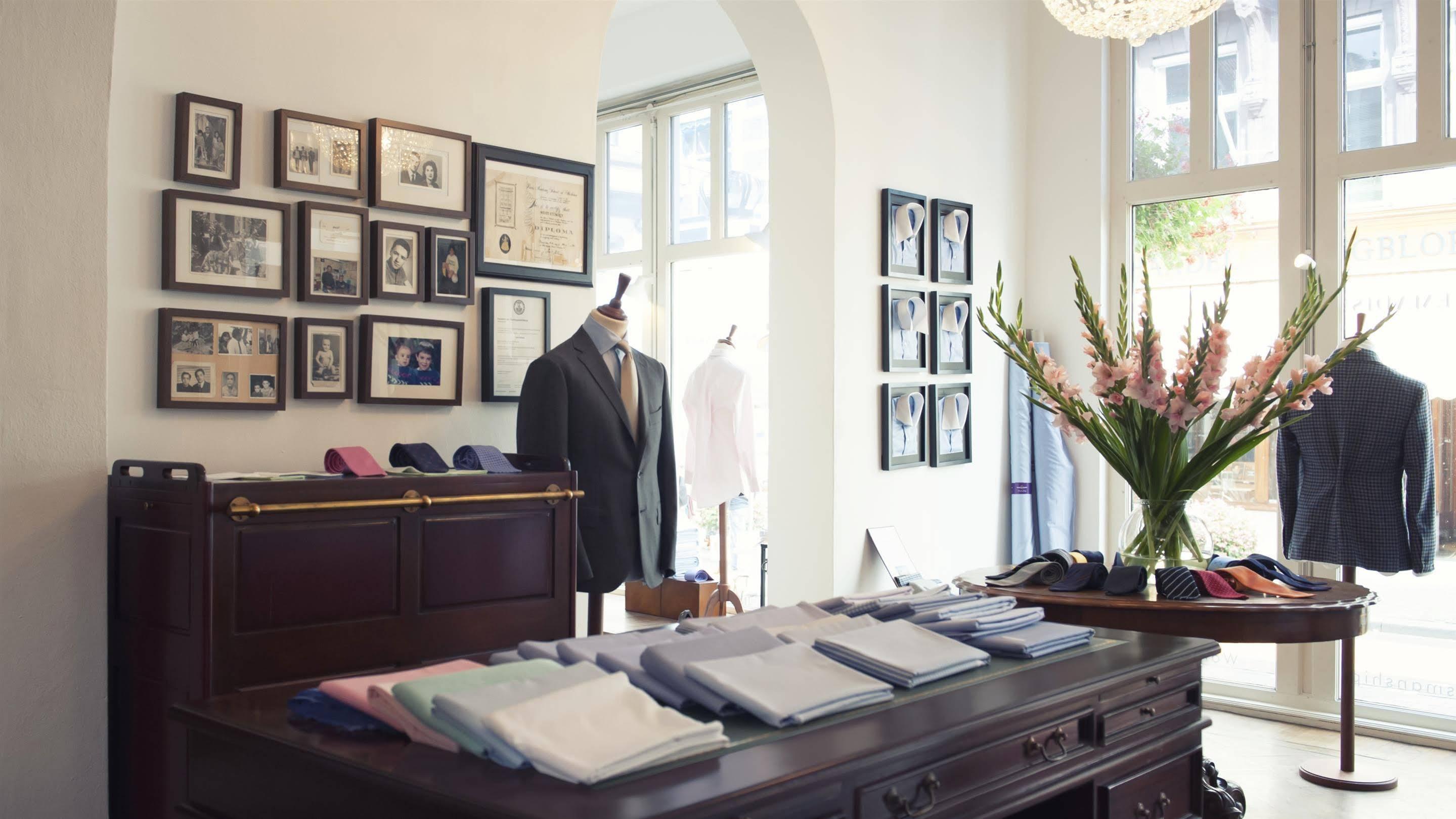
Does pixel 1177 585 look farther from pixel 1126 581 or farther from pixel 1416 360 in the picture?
pixel 1416 360

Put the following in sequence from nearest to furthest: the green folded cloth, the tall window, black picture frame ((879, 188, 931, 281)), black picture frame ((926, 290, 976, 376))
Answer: the green folded cloth, black picture frame ((879, 188, 931, 281)), black picture frame ((926, 290, 976, 376)), the tall window

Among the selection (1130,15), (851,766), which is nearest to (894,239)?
(1130,15)

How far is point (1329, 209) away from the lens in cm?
507

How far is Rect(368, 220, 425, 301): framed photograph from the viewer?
3.13 m

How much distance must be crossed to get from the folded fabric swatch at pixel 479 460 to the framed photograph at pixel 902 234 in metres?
2.50

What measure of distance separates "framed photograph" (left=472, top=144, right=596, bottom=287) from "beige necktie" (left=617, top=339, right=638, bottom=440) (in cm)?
37

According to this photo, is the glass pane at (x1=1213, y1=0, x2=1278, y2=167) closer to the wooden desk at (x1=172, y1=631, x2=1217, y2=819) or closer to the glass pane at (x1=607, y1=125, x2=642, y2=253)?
the glass pane at (x1=607, y1=125, x2=642, y2=253)

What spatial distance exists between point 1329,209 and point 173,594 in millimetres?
4863

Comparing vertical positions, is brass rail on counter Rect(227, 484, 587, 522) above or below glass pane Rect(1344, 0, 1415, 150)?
below

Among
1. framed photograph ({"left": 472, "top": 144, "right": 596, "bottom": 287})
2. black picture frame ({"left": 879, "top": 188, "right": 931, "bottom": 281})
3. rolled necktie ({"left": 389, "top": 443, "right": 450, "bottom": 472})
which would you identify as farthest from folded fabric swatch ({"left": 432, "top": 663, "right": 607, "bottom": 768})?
black picture frame ({"left": 879, "top": 188, "right": 931, "bottom": 281})

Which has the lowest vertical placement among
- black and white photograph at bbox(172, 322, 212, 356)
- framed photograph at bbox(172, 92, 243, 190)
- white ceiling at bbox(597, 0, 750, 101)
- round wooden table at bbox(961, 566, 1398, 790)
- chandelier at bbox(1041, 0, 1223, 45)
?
round wooden table at bbox(961, 566, 1398, 790)

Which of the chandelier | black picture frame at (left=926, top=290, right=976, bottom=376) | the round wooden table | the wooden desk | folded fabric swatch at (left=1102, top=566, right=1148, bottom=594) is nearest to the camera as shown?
the wooden desk

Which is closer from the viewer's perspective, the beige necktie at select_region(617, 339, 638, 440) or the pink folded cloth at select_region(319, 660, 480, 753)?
the pink folded cloth at select_region(319, 660, 480, 753)

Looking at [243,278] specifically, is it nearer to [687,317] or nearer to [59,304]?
[59,304]
